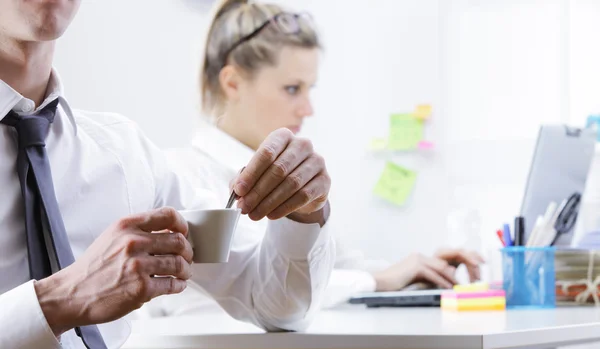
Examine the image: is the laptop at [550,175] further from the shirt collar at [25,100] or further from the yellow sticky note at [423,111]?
the yellow sticky note at [423,111]

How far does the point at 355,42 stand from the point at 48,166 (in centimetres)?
221

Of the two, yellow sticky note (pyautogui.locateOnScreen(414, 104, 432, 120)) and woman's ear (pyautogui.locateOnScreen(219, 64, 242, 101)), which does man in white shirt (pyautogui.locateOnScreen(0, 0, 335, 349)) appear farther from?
yellow sticky note (pyautogui.locateOnScreen(414, 104, 432, 120))

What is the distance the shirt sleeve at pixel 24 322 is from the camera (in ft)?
2.50

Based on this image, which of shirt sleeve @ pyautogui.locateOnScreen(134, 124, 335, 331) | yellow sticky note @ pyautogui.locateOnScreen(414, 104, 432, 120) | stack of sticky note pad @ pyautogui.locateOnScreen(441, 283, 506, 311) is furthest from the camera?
yellow sticky note @ pyautogui.locateOnScreen(414, 104, 432, 120)

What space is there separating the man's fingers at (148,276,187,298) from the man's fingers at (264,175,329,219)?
0.16m

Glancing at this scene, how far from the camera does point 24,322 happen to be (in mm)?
767

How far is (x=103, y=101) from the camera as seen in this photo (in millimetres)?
2158

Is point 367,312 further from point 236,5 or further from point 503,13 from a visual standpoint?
point 503,13

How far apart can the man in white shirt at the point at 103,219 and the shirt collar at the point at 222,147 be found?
537 mm

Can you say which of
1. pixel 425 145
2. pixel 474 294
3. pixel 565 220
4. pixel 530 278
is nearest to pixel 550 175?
pixel 565 220

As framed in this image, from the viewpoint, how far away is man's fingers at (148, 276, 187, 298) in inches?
29.4

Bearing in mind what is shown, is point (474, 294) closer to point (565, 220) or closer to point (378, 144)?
point (565, 220)

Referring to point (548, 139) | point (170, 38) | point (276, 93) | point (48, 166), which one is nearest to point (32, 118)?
point (48, 166)

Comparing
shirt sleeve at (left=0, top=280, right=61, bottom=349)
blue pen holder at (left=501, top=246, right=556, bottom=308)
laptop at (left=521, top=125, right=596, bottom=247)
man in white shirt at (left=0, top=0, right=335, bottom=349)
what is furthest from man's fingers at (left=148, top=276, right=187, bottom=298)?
laptop at (left=521, top=125, right=596, bottom=247)
